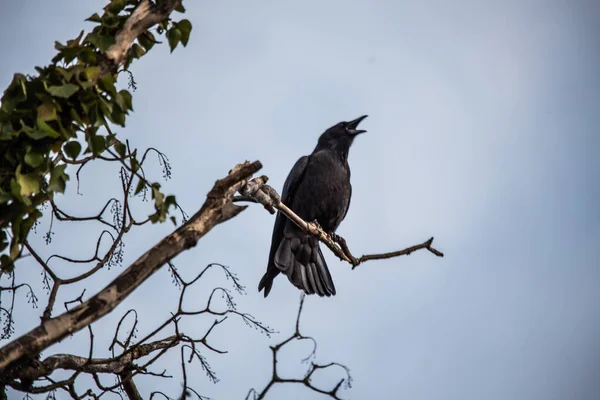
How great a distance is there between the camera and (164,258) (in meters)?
3.11

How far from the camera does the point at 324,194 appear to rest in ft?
23.4

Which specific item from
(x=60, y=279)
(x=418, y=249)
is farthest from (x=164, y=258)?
(x=418, y=249)

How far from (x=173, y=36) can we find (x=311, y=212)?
12.5ft

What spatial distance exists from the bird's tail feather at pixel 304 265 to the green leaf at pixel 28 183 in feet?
13.1

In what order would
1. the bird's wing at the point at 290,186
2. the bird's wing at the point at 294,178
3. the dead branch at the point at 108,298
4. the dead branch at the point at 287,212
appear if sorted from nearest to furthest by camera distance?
the dead branch at the point at 108,298 < the dead branch at the point at 287,212 < the bird's wing at the point at 290,186 < the bird's wing at the point at 294,178

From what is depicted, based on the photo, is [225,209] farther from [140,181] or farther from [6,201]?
[6,201]

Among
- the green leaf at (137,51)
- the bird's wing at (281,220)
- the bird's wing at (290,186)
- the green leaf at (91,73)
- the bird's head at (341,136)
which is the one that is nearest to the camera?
the green leaf at (91,73)

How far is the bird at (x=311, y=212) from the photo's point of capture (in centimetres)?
693

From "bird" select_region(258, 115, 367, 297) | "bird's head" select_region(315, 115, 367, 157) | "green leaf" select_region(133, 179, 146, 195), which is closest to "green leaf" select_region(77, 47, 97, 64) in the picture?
"green leaf" select_region(133, 179, 146, 195)

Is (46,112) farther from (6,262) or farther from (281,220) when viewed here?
(281,220)

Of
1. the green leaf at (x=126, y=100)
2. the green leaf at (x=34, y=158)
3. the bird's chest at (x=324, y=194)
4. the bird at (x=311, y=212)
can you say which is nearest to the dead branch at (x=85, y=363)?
the green leaf at (x=34, y=158)

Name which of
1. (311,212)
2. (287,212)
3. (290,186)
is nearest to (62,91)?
(287,212)

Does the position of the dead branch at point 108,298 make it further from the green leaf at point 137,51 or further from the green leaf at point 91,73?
the green leaf at point 137,51

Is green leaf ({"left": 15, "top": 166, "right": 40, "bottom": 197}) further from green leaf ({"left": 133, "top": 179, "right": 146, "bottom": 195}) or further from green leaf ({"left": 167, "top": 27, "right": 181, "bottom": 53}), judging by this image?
green leaf ({"left": 167, "top": 27, "right": 181, "bottom": 53})
